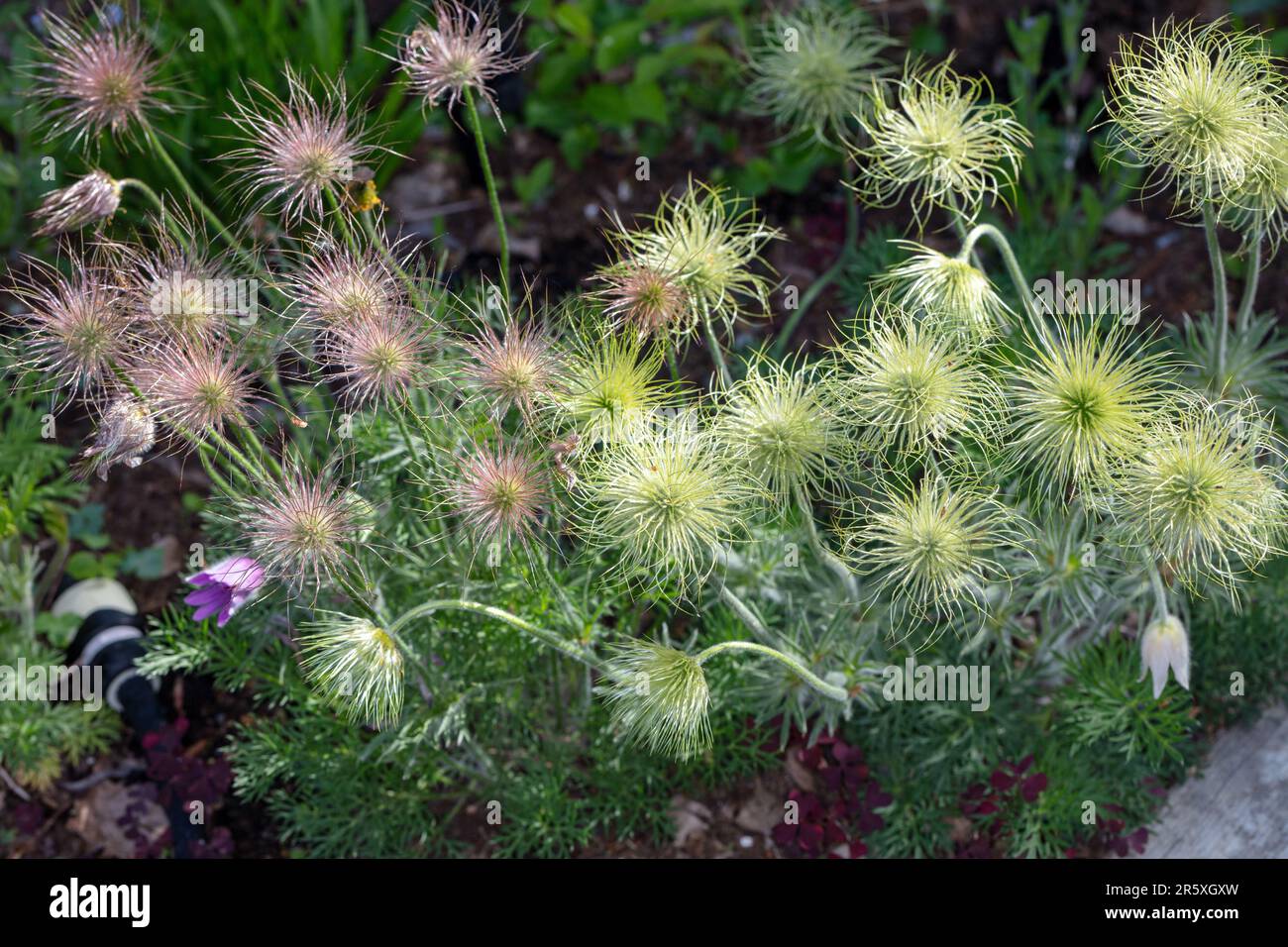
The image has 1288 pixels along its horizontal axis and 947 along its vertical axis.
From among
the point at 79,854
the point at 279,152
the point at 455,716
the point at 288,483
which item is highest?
the point at 279,152

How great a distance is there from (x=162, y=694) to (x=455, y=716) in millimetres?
1177

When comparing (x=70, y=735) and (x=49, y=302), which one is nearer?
(x=49, y=302)

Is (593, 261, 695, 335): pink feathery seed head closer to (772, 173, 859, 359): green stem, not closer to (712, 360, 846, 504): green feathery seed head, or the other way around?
(712, 360, 846, 504): green feathery seed head

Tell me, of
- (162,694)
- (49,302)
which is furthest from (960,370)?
(162,694)

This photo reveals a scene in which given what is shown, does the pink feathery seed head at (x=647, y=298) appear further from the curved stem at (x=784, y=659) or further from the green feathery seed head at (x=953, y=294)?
the curved stem at (x=784, y=659)

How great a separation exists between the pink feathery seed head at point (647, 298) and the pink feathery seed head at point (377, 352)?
0.36 m

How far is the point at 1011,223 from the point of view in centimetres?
404

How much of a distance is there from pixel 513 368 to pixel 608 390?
0.17 metres

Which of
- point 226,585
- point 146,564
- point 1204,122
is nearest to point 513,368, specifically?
point 226,585

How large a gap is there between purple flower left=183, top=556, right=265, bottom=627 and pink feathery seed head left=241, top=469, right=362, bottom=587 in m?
0.04

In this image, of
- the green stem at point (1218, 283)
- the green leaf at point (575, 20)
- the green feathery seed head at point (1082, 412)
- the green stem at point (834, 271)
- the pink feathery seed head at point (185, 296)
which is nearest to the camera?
the green feathery seed head at point (1082, 412)

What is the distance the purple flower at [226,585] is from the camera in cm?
227

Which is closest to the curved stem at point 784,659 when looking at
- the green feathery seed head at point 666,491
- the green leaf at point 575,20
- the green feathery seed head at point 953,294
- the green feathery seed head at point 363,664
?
the green feathery seed head at point 666,491

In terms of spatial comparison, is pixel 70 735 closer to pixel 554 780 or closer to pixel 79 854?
pixel 79 854
